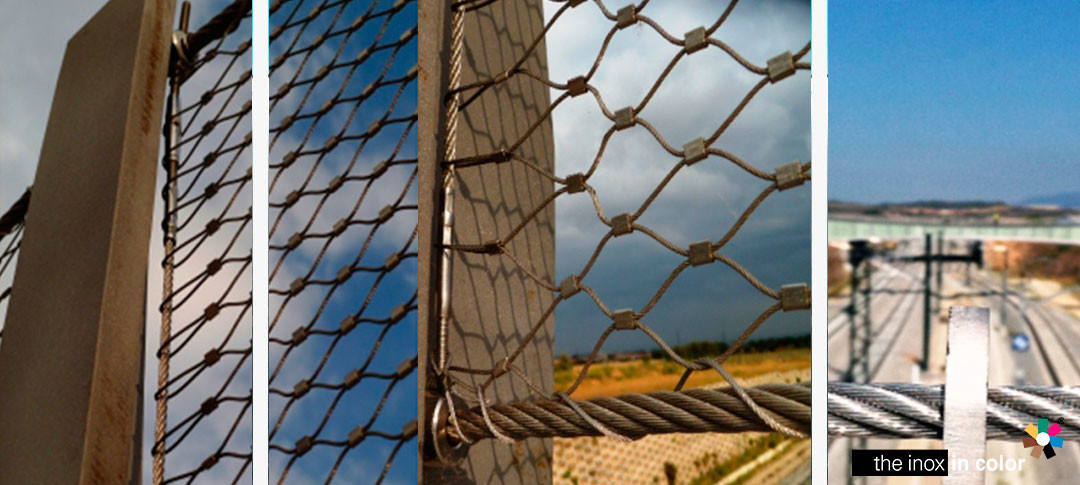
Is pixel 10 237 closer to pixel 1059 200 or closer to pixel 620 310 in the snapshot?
pixel 620 310

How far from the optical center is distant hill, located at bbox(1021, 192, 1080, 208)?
0.59 meters

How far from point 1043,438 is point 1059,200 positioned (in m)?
0.24

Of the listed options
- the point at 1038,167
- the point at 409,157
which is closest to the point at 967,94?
the point at 1038,167

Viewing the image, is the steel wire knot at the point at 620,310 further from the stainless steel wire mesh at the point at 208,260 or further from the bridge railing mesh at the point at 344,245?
the stainless steel wire mesh at the point at 208,260

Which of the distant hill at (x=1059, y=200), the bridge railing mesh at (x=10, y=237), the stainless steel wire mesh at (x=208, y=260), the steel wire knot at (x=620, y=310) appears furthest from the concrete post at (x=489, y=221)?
the bridge railing mesh at (x=10, y=237)

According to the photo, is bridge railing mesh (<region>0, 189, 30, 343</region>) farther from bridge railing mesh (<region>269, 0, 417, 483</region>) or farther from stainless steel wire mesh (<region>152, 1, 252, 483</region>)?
bridge railing mesh (<region>269, 0, 417, 483</region>)

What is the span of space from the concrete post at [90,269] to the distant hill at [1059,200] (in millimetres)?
811

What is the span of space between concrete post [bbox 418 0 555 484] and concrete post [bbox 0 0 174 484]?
329mm

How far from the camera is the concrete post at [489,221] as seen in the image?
647 millimetres

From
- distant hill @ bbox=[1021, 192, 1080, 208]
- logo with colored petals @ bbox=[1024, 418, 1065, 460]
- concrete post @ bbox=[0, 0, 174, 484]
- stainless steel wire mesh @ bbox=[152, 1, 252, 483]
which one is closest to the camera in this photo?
logo with colored petals @ bbox=[1024, 418, 1065, 460]

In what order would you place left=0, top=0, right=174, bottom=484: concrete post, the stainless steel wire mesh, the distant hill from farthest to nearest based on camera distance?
the stainless steel wire mesh
left=0, top=0, right=174, bottom=484: concrete post
the distant hill

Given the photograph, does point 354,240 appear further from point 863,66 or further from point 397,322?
point 863,66

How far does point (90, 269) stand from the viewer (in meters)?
0.76

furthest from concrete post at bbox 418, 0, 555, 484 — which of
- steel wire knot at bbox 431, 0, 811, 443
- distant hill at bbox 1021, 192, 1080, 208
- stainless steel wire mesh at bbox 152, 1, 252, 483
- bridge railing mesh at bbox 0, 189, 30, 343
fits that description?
bridge railing mesh at bbox 0, 189, 30, 343
